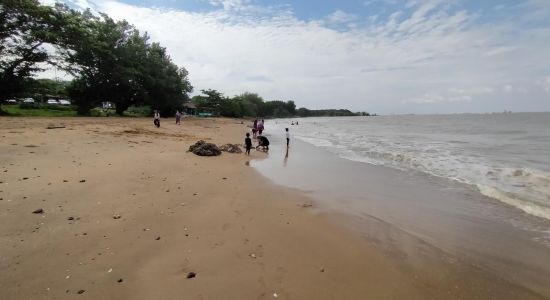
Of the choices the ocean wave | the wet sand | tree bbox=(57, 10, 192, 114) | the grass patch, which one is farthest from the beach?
tree bbox=(57, 10, 192, 114)

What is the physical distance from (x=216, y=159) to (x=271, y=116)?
152741mm

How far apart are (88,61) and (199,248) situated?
146ft

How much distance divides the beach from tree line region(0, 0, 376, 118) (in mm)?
29602

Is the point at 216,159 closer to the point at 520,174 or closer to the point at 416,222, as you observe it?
the point at 416,222

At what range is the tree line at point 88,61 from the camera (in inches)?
1200

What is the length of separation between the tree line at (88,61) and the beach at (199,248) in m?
29.6

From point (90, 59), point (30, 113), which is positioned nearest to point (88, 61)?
point (90, 59)

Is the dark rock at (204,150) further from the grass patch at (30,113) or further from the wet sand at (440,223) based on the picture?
the grass patch at (30,113)

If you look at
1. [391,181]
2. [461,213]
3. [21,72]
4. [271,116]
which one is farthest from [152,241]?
[271,116]

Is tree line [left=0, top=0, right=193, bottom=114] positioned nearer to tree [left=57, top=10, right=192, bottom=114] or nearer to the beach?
tree [left=57, top=10, right=192, bottom=114]

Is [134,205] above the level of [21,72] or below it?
below

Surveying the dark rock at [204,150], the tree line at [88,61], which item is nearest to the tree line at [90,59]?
the tree line at [88,61]

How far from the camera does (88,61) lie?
41.5 meters

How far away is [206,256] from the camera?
4.48 m
